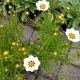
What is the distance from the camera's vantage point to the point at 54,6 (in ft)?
13.0

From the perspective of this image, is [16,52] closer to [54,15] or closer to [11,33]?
[11,33]

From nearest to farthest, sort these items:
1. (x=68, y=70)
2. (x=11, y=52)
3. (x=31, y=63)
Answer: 1. (x=31, y=63)
2. (x=11, y=52)
3. (x=68, y=70)

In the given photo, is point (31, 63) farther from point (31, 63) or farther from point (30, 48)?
point (30, 48)

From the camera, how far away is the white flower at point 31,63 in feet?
8.47

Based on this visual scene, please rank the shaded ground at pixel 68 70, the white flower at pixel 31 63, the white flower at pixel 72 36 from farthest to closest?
1. the shaded ground at pixel 68 70
2. the white flower at pixel 72 36
3. the white flower at pixel 31 63

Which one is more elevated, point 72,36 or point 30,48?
point 72,36

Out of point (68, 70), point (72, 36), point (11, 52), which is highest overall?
point (72, 36)

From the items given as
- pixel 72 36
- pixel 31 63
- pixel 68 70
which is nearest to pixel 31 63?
pixel 31 63

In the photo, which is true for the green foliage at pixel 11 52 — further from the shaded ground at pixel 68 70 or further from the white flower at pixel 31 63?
the shaded ground at pixel 68 70

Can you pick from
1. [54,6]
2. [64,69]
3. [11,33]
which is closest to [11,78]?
[11,33]

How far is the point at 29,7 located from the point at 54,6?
0.32 m

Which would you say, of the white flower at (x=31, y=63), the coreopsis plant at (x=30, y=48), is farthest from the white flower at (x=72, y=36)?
the white flower at (x=31, y=63)

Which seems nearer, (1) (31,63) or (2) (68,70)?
(1) (31,63)

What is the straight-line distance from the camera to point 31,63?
263cm
